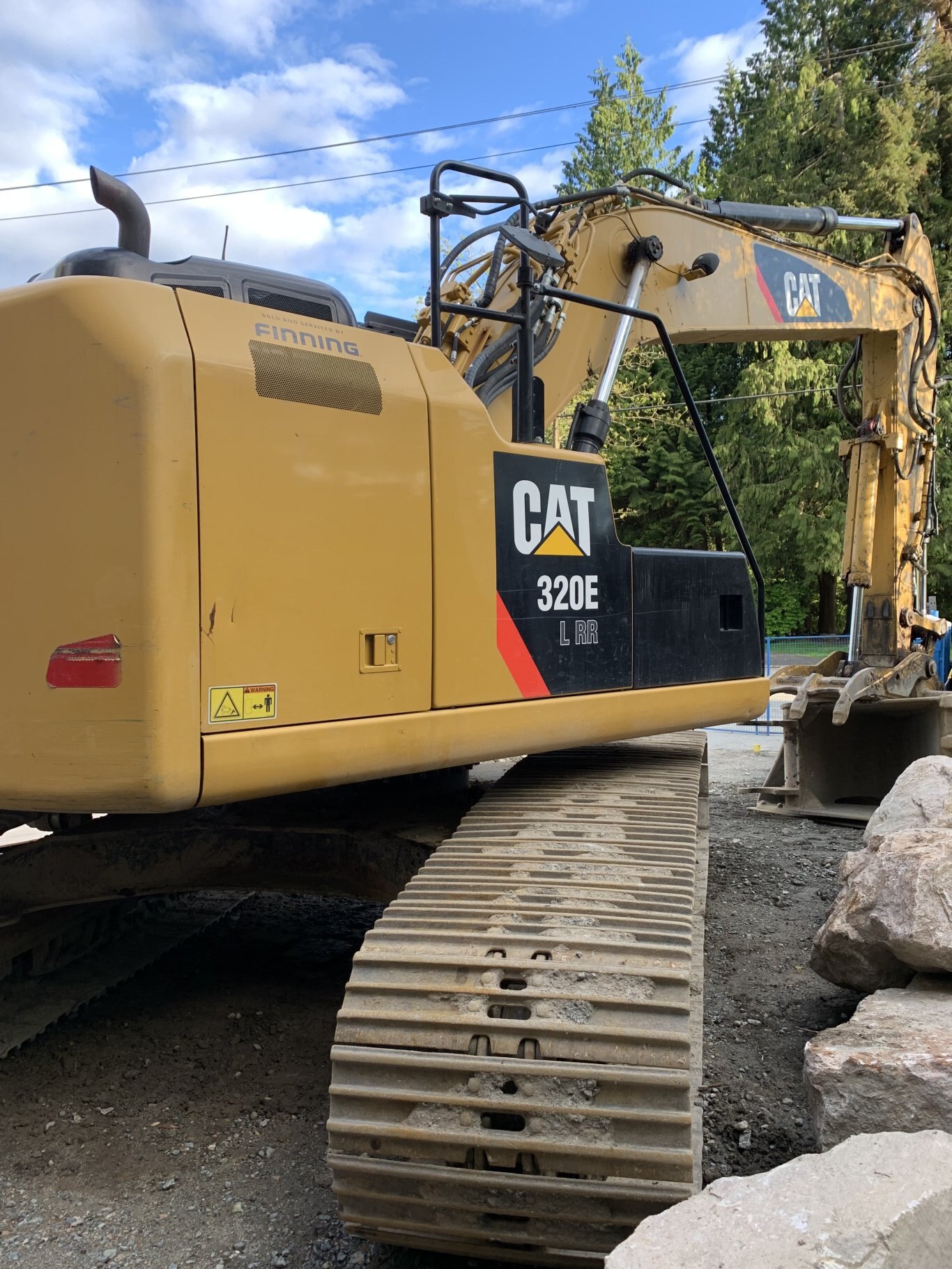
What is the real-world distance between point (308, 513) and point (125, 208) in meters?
1.28

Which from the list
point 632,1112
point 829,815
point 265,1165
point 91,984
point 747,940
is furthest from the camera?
point 829,815

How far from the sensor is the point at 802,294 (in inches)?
247

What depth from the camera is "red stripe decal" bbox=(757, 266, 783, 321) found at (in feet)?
19.2

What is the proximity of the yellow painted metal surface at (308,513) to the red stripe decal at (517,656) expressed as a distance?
30cm

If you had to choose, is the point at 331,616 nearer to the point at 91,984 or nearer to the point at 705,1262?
the point at 705,1262

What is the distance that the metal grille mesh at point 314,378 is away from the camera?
117 inches

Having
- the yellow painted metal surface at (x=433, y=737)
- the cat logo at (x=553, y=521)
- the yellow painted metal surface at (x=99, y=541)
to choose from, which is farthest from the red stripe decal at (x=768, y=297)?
the yellow painted metal surface at (x=99, y=541)

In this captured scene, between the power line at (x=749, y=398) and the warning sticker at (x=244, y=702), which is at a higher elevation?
the power line at (x=749, y=398)

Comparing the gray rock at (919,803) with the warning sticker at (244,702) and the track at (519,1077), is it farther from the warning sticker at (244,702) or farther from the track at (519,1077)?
the warning sticker at (244,702)

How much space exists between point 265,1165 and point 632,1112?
1337 millimetres

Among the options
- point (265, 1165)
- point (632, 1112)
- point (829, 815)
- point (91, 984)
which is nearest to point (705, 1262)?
point (632, 1112)

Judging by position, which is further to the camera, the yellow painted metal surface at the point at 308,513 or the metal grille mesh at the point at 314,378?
the metal grille mesh at the point at 314,378

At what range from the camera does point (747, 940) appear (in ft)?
16.9

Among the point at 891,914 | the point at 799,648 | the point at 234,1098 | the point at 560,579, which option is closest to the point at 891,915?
the point at 891,914
